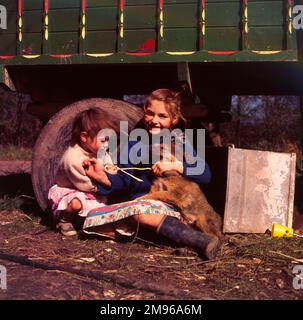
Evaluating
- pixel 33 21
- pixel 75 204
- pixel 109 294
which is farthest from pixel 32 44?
pixel 109 294

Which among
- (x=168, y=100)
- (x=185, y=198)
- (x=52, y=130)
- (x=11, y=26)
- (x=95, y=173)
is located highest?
(x=11, y=26)

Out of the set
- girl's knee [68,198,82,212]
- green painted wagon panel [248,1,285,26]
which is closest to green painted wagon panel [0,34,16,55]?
girl's knee [68,198,82,212]

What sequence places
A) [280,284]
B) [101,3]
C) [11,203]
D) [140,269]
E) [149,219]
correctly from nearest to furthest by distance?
[280,284] → [140,269] → [149,219] → [101,3] → [11,203]

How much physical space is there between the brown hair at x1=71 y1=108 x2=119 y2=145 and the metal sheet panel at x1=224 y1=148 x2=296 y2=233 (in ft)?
3.42

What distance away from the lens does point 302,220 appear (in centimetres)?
392

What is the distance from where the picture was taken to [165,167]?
337cm

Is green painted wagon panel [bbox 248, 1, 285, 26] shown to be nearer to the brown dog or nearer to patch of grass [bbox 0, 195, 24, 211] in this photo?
the brown dog

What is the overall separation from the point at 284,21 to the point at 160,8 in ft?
3.38

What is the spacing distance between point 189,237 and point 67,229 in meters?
1.06

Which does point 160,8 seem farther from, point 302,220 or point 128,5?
point 302,220

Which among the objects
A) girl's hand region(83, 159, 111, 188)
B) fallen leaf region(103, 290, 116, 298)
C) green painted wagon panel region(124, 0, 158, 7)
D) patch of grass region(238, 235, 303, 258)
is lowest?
fallen leaf region(103, 290, 116, 298)

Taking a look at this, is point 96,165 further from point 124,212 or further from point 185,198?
point 185,198

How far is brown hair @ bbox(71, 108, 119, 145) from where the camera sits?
3535 mm

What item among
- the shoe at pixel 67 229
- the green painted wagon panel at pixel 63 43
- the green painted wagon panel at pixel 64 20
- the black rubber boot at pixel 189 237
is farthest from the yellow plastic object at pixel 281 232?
the green painted wagon panel at pixel 64 20
